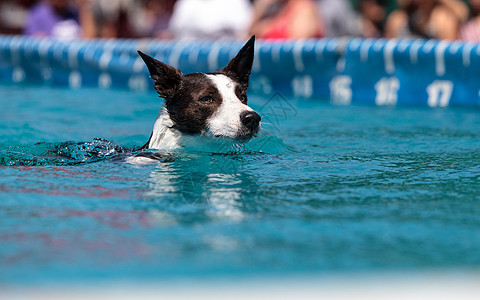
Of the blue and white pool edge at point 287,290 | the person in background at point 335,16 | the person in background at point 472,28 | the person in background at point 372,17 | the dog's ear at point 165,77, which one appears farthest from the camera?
the person in background at point 372,17

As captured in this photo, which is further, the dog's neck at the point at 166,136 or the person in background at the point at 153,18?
the person in background at the point at 153,18

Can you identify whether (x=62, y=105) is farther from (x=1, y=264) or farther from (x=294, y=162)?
(x=1, y=264)

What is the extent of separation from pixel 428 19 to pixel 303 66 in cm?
189

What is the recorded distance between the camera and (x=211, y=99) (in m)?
4.46

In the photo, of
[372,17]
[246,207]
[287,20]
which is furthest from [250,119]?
[372,17]

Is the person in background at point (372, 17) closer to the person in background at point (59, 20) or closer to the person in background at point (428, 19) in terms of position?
the person in background at point (428, 19)

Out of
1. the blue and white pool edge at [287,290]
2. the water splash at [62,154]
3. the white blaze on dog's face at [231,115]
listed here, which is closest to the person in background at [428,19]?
the white blaze on dog's face at [231,115]

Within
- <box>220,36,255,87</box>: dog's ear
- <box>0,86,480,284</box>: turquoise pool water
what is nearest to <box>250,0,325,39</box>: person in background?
<box>0,86,480,284</box>: turquoise pool water

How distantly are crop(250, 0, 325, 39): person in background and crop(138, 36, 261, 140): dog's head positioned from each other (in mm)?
4786

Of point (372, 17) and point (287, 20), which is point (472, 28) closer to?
point (372, 17)

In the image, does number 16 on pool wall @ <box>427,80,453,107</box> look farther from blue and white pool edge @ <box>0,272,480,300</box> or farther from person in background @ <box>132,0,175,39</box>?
blue and white pool edge @ <box>0,272,480,300</box>

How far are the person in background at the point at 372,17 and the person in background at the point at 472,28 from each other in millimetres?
1779

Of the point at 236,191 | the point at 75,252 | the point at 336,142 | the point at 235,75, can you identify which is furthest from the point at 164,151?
the point at 75,252

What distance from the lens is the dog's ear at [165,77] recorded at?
4.61 m
